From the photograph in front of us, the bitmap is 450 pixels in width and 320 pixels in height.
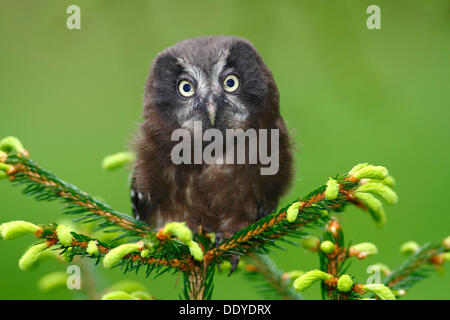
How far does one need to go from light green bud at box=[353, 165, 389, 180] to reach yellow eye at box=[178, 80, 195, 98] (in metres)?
0.94

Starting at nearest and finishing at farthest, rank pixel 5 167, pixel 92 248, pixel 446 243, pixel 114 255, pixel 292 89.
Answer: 1. pixel 114 255
2. pixel 92 248
3. pixel 5 167
4. pixel 446 243
5. pixel 292 89

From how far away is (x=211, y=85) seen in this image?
81.9 inches

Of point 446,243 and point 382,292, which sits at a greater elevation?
point 446,243

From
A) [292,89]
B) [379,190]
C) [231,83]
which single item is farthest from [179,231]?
[292,89]

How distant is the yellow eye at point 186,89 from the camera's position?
2.14 metres

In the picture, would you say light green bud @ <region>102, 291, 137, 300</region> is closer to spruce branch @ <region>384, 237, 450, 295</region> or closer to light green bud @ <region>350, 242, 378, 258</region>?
light green bud @ <region>350, 242, 378, 258</region>

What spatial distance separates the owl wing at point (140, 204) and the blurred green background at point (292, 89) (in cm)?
86

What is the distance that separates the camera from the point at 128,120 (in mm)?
3596

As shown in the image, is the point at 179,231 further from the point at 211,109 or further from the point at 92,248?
the point at 211,109

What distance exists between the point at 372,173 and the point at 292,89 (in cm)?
200

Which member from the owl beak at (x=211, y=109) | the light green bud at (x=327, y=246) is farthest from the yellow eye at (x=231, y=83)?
the light green bud at (x=327, y=246)

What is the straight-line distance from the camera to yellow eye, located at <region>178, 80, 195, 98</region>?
214 cm

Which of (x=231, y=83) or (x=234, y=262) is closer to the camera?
(x=234, y=262)
